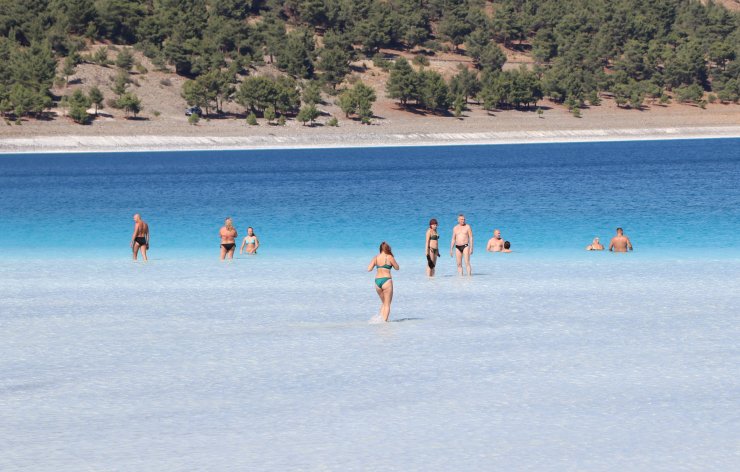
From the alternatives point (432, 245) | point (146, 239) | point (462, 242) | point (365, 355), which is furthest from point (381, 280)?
point (146, 239)

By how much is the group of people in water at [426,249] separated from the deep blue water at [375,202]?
2341 mm

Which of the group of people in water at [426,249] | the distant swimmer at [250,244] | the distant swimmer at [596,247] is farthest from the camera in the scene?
the distant swimmer at [250,244]

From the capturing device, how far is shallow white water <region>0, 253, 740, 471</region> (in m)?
15.3

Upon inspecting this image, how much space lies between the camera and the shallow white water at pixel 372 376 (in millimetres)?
15289

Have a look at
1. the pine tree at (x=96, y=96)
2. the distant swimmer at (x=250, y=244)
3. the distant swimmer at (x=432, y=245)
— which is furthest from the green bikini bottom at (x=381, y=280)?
the pine tree at (x=96, y=96)

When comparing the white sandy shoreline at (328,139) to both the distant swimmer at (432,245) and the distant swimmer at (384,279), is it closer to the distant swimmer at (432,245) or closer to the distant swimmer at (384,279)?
the distant swimmer at (432,245)

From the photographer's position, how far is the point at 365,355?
2158 cm

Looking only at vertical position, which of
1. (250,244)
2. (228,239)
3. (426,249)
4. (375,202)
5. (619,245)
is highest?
(426,249)

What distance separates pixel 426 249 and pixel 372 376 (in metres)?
14.8

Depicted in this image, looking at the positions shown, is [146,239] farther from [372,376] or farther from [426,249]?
[372,376]

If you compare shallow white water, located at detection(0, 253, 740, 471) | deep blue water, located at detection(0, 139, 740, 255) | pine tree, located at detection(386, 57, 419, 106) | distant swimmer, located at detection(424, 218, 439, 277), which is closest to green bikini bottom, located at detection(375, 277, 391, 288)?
shallow white water, located at detection(0, 253, 740, 471)

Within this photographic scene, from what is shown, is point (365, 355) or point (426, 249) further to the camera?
point (426, 249)

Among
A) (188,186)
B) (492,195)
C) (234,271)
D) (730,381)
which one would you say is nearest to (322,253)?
(234,271)

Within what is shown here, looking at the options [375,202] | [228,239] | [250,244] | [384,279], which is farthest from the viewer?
[375,202]
